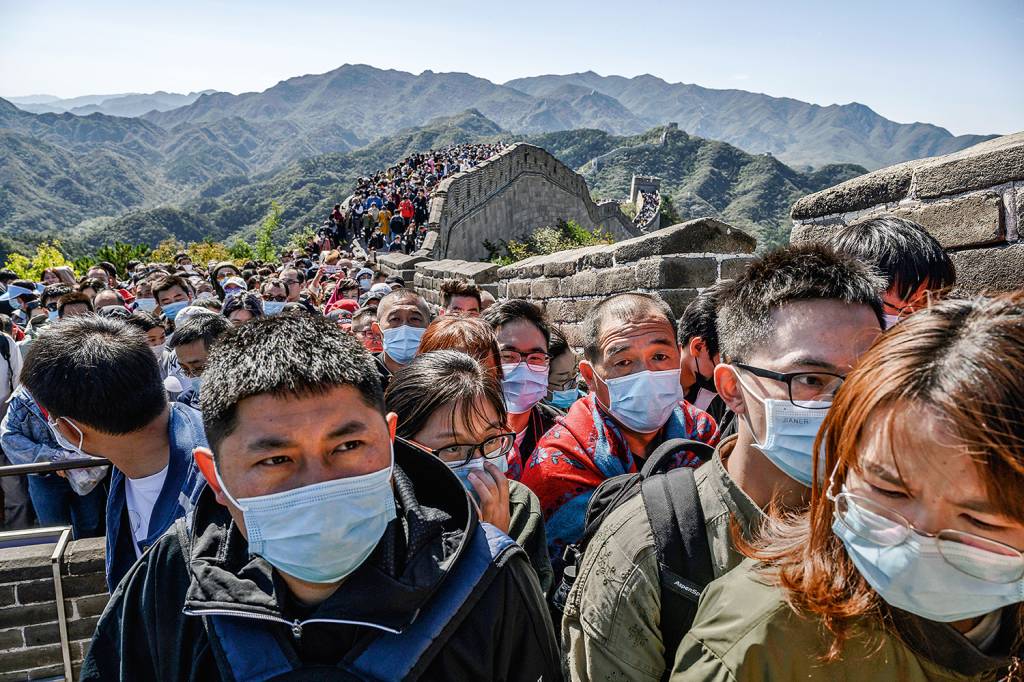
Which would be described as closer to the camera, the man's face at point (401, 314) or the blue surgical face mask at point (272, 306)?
the man's face at point (401, 314)

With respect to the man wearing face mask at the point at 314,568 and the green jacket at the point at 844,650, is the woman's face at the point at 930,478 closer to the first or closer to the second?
the green jacket at the point at 844,650

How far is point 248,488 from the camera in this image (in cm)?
141

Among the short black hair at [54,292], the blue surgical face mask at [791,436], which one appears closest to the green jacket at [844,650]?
the blue surgical face mask at [791,436]

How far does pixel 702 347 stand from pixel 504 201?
17.8 m

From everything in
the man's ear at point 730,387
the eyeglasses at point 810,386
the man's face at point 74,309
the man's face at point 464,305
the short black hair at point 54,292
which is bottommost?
the short black hair at point 54,292

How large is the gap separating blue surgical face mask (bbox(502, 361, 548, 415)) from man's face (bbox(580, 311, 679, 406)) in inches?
20.8

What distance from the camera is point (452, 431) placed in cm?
216

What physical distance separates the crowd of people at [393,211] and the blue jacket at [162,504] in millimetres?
14793

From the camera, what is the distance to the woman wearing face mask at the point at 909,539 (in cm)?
99

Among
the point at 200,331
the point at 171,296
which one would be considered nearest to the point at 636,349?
the point at 200,331

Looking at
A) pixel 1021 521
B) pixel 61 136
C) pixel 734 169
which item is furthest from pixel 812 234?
pixel 61 136

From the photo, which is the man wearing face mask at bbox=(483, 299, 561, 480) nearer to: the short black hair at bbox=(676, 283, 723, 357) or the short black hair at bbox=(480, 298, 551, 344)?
the short black hair at bbox=(480, 298, 551, 344)

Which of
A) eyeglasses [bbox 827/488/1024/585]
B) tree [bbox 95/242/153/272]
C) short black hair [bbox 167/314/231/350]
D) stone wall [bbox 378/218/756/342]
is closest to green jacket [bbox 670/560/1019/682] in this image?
eyeglasses [bbox 827/488/1024/585]

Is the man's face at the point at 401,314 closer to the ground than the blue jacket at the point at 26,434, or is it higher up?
higher up
